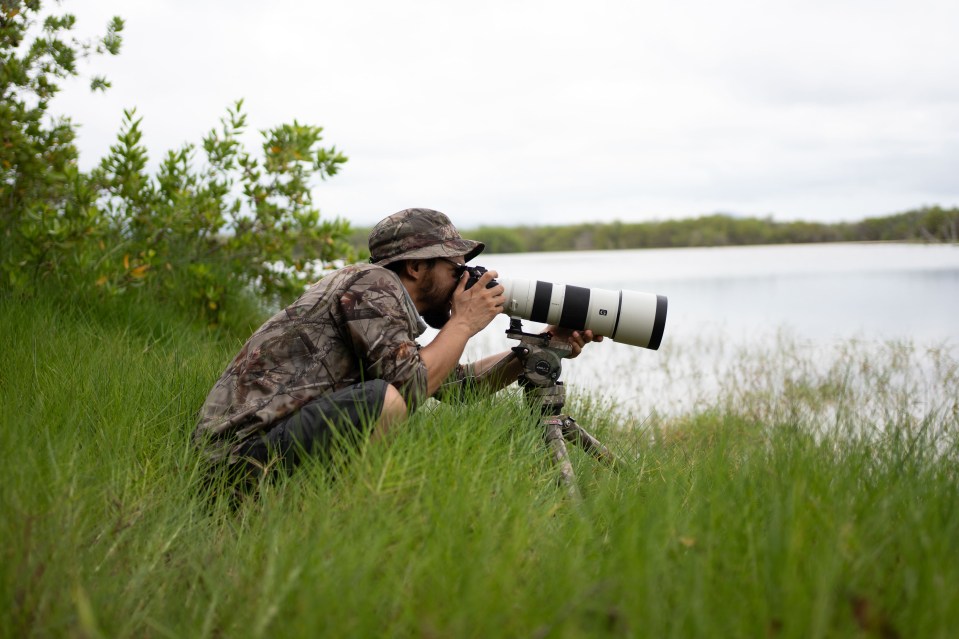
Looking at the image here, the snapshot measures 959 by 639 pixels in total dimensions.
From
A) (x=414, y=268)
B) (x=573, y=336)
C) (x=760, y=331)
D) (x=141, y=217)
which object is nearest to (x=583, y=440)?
(x=573, y=336)

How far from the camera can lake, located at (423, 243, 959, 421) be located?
668 centimetres

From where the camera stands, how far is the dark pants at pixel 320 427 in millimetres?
2627

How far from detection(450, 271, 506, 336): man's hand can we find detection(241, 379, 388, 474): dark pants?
525mm

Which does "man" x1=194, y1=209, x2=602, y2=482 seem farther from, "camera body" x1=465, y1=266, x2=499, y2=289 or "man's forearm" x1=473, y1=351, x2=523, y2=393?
"man's forearm" x1=473, y1=351, x2=523, y2=393

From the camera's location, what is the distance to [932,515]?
6.19 feet

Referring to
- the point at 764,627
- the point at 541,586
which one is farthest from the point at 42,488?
the point at 764,627

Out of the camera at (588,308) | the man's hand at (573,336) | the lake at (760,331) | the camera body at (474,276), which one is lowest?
the lake at (760,331)

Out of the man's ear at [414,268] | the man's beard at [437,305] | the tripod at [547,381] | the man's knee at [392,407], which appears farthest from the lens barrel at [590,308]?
the man's knee at [392,407]

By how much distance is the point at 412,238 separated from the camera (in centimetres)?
311

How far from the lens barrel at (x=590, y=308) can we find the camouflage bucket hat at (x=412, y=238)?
0.32 meters

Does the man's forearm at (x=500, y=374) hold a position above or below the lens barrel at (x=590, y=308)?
below

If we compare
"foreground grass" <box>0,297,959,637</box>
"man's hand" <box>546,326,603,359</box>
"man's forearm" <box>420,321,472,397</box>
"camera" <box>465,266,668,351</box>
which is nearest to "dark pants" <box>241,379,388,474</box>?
"foreground grass" <box>0,297,959,637</box>

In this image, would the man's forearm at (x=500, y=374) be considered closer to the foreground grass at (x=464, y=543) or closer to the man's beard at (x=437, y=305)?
the man's beard at (x=437, y=305)

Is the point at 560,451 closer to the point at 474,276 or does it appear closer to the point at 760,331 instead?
the point at 474,276
